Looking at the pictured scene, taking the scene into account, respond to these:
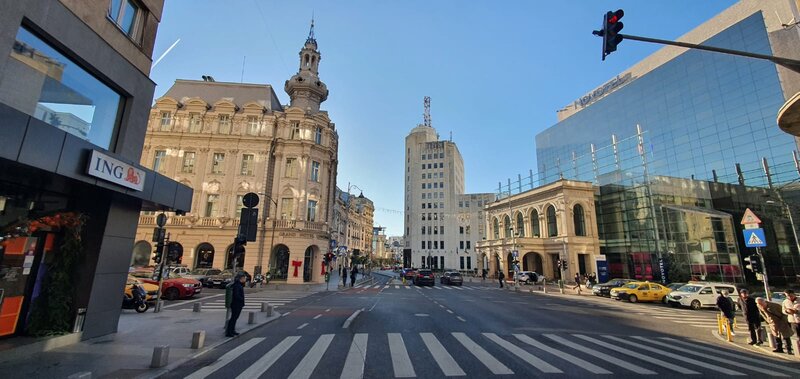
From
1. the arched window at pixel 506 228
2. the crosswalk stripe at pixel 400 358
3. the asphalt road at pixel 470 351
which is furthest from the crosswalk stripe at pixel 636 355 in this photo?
the arched window at pixel 506 228

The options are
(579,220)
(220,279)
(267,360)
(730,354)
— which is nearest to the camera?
(267,360)


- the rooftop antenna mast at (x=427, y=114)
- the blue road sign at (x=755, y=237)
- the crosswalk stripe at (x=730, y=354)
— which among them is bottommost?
the crosswalk stripe at (x=730, y=354)

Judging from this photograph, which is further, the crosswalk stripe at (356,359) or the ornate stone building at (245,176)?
the ornate stone building at (245,176)

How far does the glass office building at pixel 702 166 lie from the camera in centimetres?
3519

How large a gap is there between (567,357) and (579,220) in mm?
45496

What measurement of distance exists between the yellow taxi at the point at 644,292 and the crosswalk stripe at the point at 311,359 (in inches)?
1021

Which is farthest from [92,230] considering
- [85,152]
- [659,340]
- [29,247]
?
[659,340]

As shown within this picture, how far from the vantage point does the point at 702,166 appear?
145 feet

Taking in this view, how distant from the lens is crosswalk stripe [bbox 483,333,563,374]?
726 cm

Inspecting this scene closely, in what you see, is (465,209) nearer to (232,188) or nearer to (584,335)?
(232,188)

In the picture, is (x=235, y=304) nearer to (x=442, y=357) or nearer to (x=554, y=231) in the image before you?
(x=442, y=357)

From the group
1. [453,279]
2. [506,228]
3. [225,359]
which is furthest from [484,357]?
[506,228]

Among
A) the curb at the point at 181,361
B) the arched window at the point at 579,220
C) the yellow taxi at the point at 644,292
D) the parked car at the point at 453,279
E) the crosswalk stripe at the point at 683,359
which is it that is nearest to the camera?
the curb at the point at 181,361

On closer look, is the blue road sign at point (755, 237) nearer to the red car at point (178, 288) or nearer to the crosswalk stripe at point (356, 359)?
the crosswalk stripe at point (356, 359)
